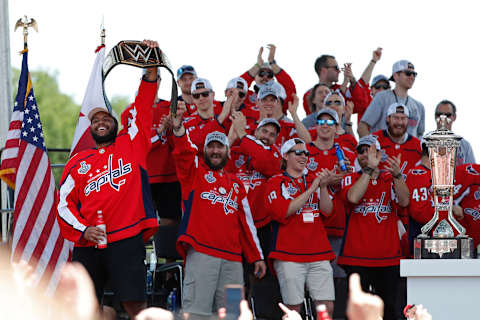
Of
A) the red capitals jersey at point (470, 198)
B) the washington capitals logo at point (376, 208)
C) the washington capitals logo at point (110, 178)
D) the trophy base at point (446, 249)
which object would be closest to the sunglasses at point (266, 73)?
the washington capitals logo at point (376, 208)

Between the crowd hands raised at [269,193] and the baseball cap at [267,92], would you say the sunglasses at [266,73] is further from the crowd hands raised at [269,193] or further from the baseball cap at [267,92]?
the baseball cap at [267,92]

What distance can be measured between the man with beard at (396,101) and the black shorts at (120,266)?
4.14 m

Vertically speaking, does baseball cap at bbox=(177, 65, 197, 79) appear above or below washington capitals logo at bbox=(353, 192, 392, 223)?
above

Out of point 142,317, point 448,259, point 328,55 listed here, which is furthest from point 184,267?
point 142,317

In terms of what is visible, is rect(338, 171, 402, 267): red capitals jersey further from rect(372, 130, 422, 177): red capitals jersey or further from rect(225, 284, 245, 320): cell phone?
rect(225, 284, 245, 320): cell phone

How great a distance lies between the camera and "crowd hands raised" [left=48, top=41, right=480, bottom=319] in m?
6.66

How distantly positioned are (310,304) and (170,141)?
225cm

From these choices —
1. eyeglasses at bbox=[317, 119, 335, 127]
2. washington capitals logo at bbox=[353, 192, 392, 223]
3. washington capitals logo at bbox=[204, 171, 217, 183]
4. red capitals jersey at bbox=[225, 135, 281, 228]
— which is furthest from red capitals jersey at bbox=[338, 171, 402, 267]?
washington capitals logo at bbox=[204, 171, 217, 183]

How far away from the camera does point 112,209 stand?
235 inches

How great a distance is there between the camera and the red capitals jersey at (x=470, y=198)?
25.6 ft

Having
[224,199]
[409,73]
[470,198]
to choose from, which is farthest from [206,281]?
[409,73]

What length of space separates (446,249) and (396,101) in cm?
405

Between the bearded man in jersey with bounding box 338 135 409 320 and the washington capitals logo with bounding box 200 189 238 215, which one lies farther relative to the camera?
the bearded man in jersey with bounding box 338 135 409 320

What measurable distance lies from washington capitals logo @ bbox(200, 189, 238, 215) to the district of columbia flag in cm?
138
